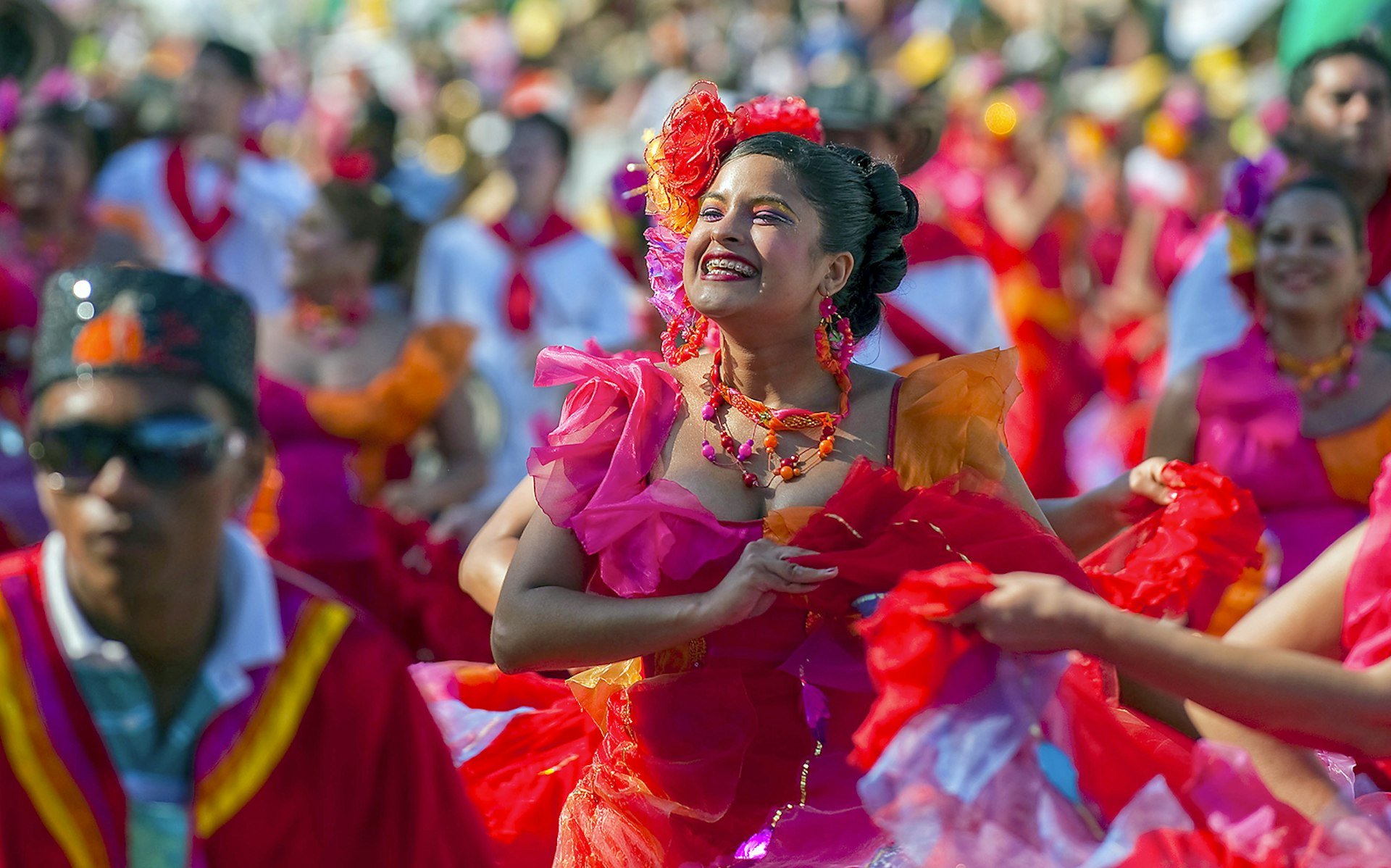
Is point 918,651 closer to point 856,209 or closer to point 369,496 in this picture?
point 856,209

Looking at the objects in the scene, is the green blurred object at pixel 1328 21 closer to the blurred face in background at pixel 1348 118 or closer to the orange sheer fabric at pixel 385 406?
the blurred face in background at pixel 1348 118

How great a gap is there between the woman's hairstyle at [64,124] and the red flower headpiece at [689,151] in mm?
4887

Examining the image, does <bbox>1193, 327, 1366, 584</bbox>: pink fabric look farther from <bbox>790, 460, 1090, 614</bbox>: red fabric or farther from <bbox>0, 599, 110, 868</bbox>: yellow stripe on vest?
<bbox>0, 599, 110, 868</bbox>: yellow stripe on vest

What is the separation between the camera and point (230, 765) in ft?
8.34

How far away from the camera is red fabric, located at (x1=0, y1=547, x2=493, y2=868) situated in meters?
2.54

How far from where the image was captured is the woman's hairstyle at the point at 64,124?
7.88 metres

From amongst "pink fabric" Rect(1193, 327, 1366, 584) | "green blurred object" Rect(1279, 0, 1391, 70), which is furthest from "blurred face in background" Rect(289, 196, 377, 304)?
"green blurred object" Rect(1279, 0, 1391, 70)

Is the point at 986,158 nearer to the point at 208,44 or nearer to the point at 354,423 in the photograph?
the point at 208,44

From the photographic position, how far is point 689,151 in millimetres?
3600

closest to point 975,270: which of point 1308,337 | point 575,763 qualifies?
point 1308,337

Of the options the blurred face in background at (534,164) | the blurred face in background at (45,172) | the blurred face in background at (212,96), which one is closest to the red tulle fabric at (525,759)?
the blurred face in background at (45,172)

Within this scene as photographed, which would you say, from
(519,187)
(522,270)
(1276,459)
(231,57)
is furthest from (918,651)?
(231,57)

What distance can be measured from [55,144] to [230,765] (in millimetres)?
5818

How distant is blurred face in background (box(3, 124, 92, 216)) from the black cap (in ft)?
17.4
